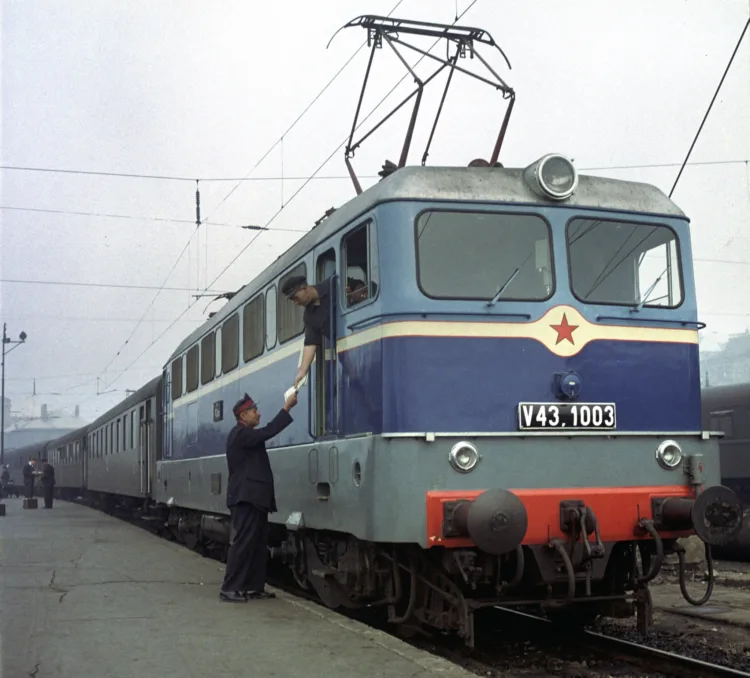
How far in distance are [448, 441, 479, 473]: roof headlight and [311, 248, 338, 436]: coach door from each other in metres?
1.39

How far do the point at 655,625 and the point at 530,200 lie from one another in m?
3.82

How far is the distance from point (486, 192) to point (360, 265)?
109 centimetres

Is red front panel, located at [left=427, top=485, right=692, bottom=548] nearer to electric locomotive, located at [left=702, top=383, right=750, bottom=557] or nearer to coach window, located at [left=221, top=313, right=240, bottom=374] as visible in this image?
coach window, located at [left=221, top=313, right=240, bottom=374]

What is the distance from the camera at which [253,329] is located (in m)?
10.8

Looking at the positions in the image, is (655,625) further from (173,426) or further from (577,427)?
(173,426)

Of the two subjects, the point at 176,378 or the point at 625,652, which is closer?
the point at 625,652

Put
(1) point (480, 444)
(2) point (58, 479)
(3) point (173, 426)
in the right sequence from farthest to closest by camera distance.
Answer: (2) point (58, 479) → (3) point (173, 426) → (1) point (480, 444)

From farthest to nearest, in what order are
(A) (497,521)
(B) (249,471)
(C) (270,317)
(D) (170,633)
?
(C) (270,317), (B) (249,471), (D) (170,633), (A) (497,521)

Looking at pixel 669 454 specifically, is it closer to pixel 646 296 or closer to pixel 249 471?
pixel 646 296

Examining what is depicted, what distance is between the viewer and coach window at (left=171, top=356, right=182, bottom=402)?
16.2 metres

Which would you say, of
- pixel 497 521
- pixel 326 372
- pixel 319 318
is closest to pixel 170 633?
pixel 497 521

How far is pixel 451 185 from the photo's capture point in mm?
7422

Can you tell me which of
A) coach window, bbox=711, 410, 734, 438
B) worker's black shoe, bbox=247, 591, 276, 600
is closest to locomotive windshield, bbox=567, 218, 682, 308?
worker's black shoe, bbox=247, 591, 276, 600

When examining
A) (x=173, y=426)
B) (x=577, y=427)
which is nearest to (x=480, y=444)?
(x=577, y=427)
